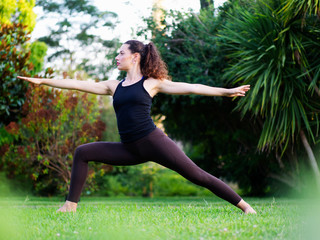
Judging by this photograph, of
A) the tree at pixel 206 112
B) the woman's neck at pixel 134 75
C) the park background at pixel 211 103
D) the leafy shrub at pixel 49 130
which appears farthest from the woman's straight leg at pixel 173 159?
the leafy shrub at pixel 49 130

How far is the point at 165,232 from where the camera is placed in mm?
2898

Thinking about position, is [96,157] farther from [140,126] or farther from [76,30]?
[76,30]

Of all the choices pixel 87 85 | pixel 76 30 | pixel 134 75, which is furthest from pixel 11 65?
pixel 76 30

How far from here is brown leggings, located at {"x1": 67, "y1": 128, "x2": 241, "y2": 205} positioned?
3.87 metres

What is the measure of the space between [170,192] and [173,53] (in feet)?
25.1

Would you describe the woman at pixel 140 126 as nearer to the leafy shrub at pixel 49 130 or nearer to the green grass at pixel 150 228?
the green grass at pixel 150 228

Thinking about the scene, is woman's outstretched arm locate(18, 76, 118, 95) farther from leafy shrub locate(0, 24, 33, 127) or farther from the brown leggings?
leafy shrub locate(0, 24, 33, 127)

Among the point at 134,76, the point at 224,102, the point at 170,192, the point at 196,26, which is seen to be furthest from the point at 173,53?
the point at 170,192

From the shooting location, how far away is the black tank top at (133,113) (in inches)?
153

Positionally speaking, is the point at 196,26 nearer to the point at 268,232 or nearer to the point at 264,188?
the point at 264,188

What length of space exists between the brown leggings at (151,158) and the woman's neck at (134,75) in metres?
0.57

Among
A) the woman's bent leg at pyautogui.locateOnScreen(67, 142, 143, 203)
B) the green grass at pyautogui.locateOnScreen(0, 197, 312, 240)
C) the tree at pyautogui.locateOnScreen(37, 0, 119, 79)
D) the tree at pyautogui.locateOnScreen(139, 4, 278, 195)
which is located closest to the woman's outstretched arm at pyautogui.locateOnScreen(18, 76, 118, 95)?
the woman's bent leg at pyautogui.locateOnScreen(67, 142, 143, 203)

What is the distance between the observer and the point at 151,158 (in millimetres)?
3928

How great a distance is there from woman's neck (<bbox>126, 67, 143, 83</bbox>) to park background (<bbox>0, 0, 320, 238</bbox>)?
3.94m
